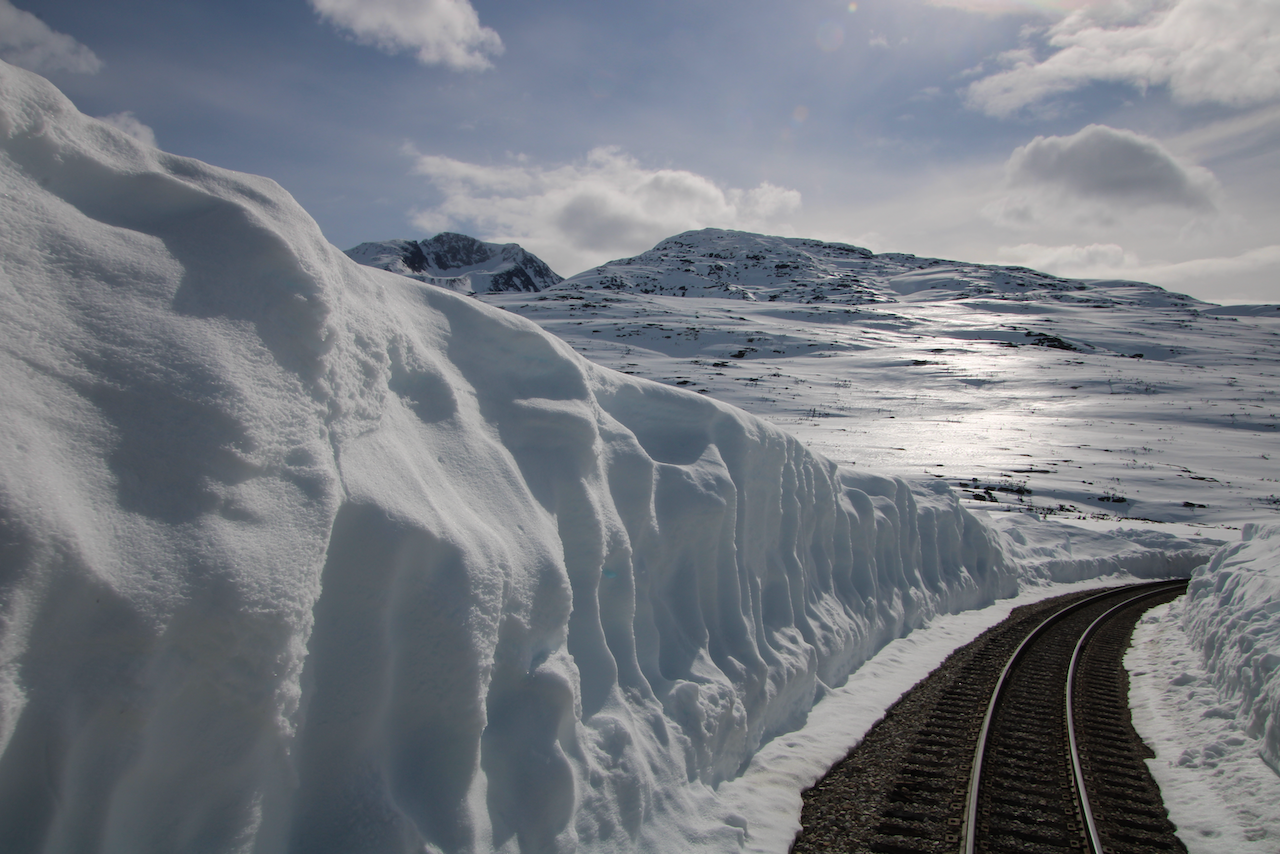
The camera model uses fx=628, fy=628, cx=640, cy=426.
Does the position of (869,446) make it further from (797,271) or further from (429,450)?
(797,271)

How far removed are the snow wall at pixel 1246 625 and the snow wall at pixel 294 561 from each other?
6184 millimetres

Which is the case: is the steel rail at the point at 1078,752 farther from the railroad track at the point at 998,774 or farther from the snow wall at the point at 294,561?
the snow wall at the point at 294,561

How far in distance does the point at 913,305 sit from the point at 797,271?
176 feet

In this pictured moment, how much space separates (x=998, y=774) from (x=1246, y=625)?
18.8ft

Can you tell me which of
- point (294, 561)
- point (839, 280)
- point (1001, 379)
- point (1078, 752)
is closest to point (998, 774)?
point (1078, 752)

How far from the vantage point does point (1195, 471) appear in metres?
35.8

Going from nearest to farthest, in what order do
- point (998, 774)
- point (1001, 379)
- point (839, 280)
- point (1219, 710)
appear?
point (998, 774)
point (1219, 710)
point (1001, 379)
point (839, 280)

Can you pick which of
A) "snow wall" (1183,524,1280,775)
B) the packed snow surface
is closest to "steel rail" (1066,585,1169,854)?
the packed snow surface

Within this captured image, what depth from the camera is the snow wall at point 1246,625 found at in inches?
288

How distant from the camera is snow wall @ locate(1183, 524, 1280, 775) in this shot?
24.0ft

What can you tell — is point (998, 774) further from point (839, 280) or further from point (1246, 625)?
point (839, 280)

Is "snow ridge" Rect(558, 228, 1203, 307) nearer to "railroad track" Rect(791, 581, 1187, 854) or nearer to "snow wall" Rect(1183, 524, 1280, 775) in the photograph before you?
"snow wall" Rect(1183, 524, 1280, 775)

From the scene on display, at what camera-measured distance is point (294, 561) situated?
3396mm

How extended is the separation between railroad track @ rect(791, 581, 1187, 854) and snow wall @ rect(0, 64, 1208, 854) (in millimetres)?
1382
